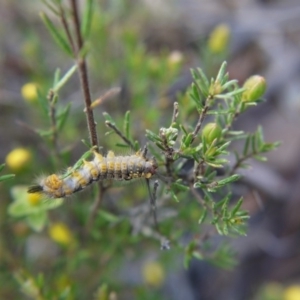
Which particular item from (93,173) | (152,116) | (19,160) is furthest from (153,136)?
(152,116)

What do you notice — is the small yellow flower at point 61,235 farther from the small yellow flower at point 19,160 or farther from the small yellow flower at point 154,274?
the small yellow flower at point 154,274

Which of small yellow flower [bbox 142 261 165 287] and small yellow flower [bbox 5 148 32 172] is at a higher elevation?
small yellow flower [bbox 5 148 32 172]

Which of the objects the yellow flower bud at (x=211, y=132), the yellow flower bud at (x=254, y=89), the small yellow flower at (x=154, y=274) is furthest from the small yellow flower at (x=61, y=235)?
the yellow flower bud at (x=254, y=89)

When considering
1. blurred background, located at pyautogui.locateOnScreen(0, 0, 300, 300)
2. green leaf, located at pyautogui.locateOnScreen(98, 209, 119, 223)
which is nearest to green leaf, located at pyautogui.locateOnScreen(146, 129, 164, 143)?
green leaf, located at pyautogui.locateOnScreen(98, 209, 119, 223)

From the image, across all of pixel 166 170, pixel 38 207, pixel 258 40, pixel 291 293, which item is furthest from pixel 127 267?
pixel 258 40

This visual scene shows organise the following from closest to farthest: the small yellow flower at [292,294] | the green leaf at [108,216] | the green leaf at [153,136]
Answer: the green leaf at [153,136]
the green leaf at [108,216]
the small yellow flower at [292,294]

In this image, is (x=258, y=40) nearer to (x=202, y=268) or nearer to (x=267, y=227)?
(x=267, y=227)

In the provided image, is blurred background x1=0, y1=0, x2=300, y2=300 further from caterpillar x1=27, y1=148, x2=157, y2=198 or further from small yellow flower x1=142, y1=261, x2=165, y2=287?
caterpillar x1=27, y1=148, x2=157, y2=198
